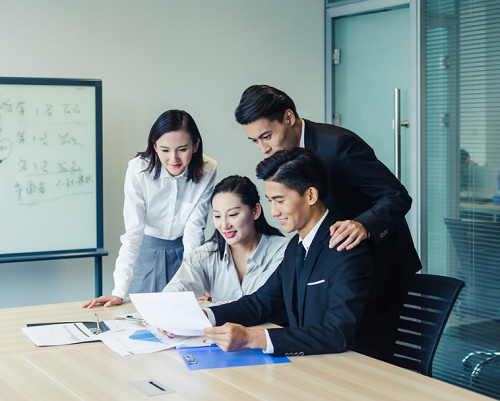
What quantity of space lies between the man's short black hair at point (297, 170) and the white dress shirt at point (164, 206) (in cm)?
94

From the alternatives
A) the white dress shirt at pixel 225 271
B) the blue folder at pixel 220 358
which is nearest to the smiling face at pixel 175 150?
the white dress shirt at pixel 225 271

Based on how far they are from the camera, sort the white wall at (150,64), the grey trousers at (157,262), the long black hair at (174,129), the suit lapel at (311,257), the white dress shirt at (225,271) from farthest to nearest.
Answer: the white wall at (150,64), the grey trousers at (157,262), the long black hair at (174,129), the white dress shirt at (225,271), the suit lapel at (311,257)

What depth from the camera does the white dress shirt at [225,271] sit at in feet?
8.03

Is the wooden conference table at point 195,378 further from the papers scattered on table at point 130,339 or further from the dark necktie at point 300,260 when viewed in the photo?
the dark necktie at point 300,260

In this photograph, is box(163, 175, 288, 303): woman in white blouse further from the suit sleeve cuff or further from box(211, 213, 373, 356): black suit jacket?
the suit sleeve cuff

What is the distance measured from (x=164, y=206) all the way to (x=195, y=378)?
144 cm

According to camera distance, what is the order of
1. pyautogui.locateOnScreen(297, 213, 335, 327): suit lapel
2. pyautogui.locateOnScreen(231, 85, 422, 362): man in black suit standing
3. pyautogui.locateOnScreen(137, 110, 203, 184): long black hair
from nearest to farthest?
pyautogui.locateOnScreen(297, 213, 335, 327): suit lapel, pyautogui.locateOnScreen(231, 85, 422, 362): man in black suit standing, pyautogui.locateOnScreen(137, 110, 203, 184): long black hair

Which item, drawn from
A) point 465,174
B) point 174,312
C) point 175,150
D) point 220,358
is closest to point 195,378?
point 220,358

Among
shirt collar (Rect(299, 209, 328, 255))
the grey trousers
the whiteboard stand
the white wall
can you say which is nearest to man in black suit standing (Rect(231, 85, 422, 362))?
shirt collar (Rect(299, 209, 328, 255))

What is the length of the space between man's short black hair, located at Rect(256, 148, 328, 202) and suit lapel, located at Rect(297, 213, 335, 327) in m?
0.09

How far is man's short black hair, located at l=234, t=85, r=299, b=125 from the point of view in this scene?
210 cm

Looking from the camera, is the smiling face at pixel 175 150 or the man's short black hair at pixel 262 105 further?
the smiling face at pixel 175 150

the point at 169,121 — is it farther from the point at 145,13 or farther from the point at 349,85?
the point at 349,85

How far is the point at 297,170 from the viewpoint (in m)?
1.91
